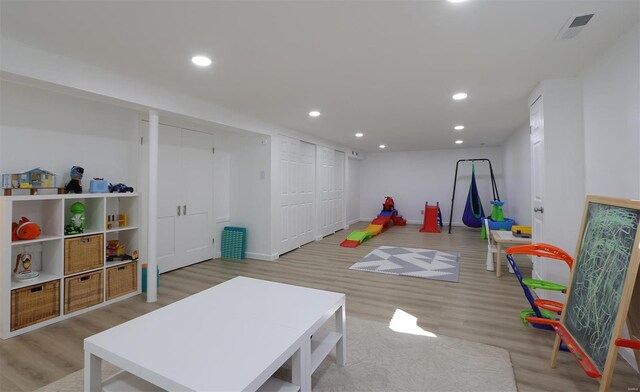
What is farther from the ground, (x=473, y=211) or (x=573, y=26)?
(x=573, y=26)

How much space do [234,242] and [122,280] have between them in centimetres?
193

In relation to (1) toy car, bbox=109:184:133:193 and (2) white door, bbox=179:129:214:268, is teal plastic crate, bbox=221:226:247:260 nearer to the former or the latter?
(2) white door, bbox=179:129:214:268

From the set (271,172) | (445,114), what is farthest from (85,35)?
(445,114)

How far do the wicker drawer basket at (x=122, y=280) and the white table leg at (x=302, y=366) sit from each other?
270cm

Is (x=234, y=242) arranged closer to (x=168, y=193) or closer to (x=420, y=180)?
(x=168, y=193)

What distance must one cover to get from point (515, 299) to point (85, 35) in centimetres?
465

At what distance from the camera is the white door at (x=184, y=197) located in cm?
421

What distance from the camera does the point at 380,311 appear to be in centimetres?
294

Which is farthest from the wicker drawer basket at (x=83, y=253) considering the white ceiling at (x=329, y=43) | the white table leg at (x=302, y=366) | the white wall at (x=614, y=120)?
the white wall at (x=614, y=120)

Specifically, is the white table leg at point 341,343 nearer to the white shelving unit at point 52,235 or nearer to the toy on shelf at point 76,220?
the white shelving unit at point 52,235

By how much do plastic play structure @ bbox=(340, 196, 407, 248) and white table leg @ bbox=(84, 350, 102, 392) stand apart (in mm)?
4810

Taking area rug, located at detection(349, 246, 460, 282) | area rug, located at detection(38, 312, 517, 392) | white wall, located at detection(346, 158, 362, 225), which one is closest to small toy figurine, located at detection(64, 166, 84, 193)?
area rug, located at detection(38, 312, 517, 392)

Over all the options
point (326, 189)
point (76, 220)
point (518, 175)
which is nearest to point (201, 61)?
point (76, 220)

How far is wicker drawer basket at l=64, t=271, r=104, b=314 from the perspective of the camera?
2824mm
